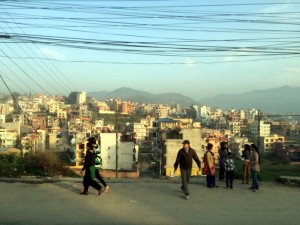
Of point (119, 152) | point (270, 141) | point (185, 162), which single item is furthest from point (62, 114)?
point (185, 162)

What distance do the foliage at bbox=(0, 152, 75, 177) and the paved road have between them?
1.39 m

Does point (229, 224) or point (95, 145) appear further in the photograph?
point (95, 145)

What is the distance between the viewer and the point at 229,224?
256 inches

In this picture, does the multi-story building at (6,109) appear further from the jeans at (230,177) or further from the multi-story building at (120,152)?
the jeans at (230,177)

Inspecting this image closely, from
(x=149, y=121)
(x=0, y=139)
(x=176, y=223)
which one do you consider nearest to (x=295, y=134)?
(x=176, y=223)

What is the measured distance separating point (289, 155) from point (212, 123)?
6271 centimetres

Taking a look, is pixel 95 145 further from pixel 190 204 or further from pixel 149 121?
pixel 149 121

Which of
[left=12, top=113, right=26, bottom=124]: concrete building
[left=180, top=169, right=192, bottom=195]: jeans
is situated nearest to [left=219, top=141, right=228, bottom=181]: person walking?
[left=180, top=169, right=192, bottom=195]: jeans

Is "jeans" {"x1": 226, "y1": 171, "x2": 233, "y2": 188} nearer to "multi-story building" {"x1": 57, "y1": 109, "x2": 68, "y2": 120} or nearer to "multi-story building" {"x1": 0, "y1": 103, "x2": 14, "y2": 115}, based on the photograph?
"multi-story building" {"x1": 0, "y1": 103, "x2": 14, "y2": 115}

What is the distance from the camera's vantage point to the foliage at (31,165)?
11.3 m

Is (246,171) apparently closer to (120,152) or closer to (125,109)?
(120,152)

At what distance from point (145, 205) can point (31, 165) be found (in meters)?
5.39

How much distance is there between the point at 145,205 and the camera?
7.84 meters

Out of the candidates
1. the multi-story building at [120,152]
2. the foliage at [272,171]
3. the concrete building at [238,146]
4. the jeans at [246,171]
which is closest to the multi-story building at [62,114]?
the multi-story building at [120,152]
